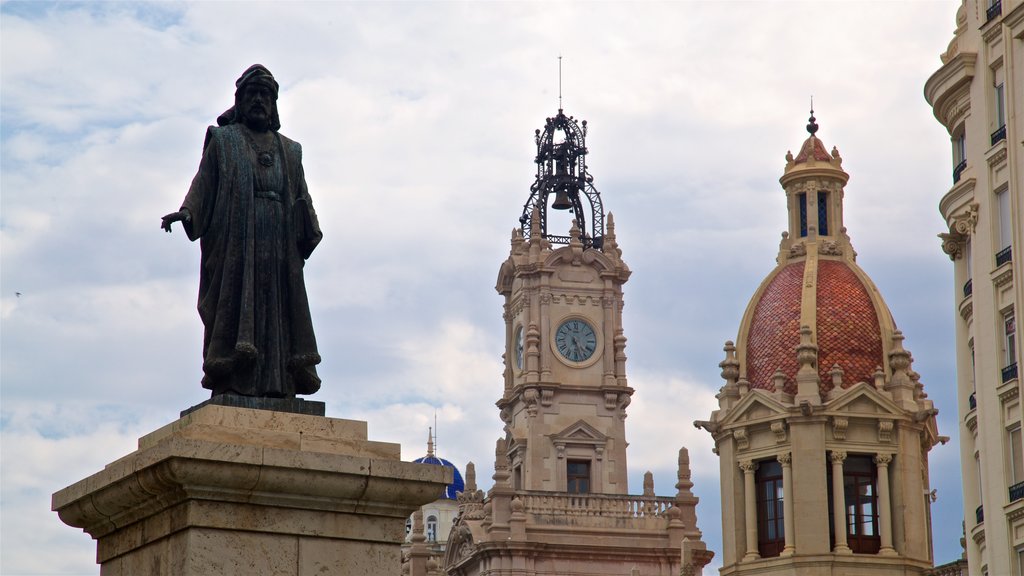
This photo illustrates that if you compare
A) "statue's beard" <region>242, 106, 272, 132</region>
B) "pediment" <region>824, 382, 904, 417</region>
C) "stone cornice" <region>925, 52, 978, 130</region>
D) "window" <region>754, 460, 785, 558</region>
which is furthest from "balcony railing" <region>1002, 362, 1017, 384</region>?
"statue's beard" <region>242, 106, 272, 132</region>

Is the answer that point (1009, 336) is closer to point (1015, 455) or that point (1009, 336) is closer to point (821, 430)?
point (1015, 455)

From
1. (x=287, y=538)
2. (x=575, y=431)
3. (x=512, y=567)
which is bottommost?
(x=287, y=538)

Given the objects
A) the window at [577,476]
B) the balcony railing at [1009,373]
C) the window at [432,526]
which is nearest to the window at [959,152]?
the balcony railing at [1009,373]

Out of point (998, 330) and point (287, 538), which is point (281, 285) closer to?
point (287, 538)

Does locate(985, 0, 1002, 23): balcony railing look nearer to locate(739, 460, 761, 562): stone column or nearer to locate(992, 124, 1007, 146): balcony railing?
locate(992, 124, 1007, 146): balcony railing

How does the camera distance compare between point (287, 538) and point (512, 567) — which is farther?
point (512, 567)

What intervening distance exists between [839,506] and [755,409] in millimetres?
3849

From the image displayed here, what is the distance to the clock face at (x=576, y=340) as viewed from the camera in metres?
71.8

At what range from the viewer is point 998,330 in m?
36.7

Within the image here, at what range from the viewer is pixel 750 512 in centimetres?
5375

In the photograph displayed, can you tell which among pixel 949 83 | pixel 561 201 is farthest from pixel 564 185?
pixel 949 83

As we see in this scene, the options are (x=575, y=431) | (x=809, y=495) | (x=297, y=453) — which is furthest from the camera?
(x=575, y=431)

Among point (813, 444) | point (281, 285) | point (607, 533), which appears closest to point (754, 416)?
point (813, 444)

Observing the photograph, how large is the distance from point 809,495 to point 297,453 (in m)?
41.9
